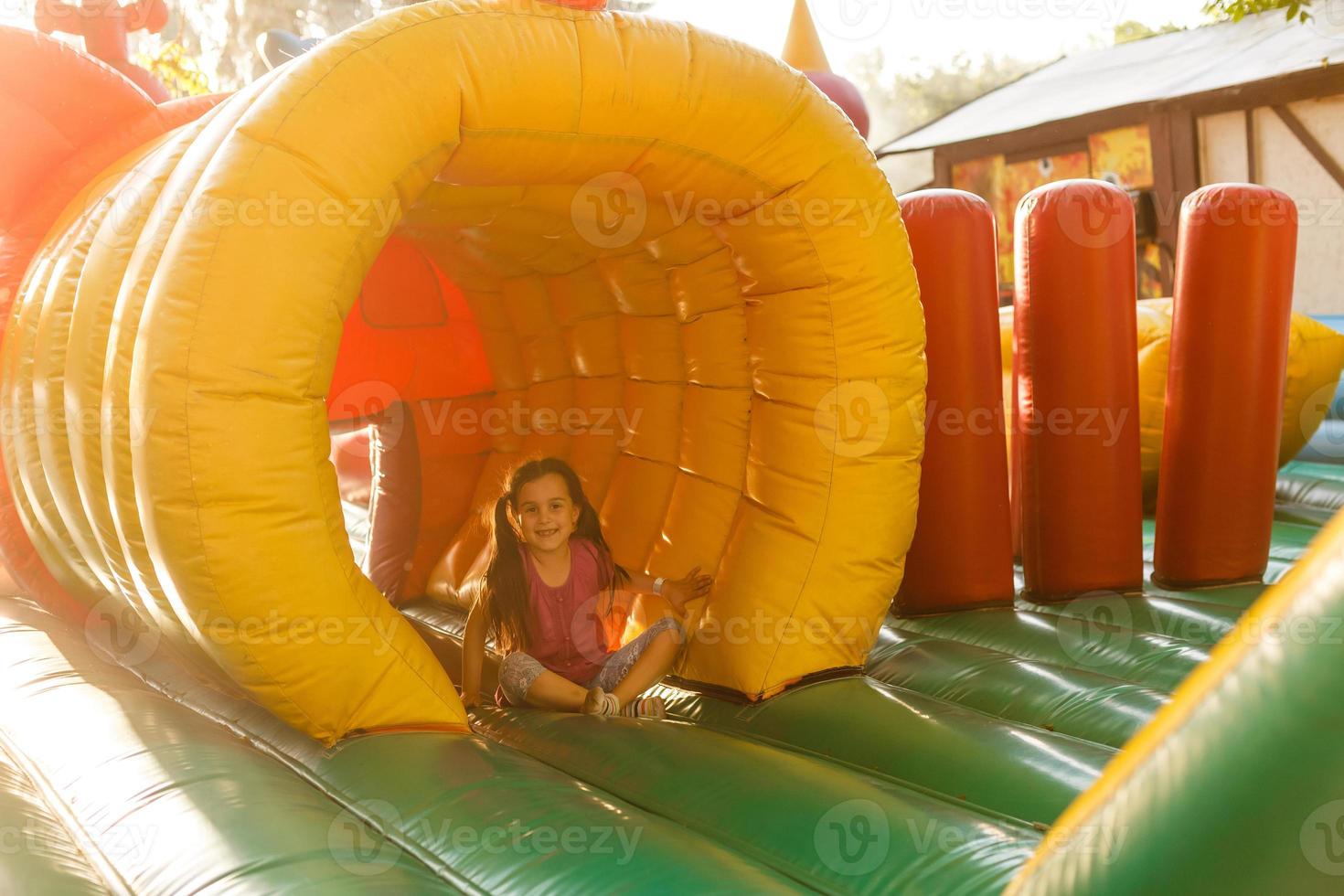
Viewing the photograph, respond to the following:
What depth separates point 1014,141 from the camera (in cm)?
747

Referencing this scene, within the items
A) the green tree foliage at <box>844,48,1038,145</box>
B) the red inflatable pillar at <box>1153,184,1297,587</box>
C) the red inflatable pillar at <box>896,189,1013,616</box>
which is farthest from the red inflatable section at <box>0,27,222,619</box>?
the green tree foliage at <box>844,48,1038,145</box>

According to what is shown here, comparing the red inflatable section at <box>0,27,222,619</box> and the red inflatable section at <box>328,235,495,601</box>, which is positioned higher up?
the red inflatable section at <box>0,27,222,619</box>

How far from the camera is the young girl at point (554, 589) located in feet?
7.77

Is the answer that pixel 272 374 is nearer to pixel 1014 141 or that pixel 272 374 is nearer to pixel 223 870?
pixel 223 870

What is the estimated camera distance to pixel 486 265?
3146 millimetres

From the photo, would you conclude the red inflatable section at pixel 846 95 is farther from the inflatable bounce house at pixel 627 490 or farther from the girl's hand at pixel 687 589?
the girl's hand at pixel 687 589

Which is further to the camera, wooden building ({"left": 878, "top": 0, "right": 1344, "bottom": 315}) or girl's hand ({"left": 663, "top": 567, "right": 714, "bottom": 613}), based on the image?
wooden building ({"left": 878, "top": 0, "right": 1344, "bottom": 315})

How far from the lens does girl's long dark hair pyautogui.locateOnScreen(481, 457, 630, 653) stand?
2.41 metres

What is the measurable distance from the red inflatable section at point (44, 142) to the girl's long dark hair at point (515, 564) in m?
1.08

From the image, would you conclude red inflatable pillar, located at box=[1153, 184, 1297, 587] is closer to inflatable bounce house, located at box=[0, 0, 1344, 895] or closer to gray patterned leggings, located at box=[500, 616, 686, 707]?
inflatable bounce house, located at box=[0, 0, 1344, 895]

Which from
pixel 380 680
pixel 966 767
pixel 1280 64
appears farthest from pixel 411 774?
pixel 1280 64

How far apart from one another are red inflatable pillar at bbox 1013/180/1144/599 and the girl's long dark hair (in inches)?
41.4

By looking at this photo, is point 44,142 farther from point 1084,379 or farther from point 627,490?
point 1084,379

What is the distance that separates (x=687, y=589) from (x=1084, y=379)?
1066mm
